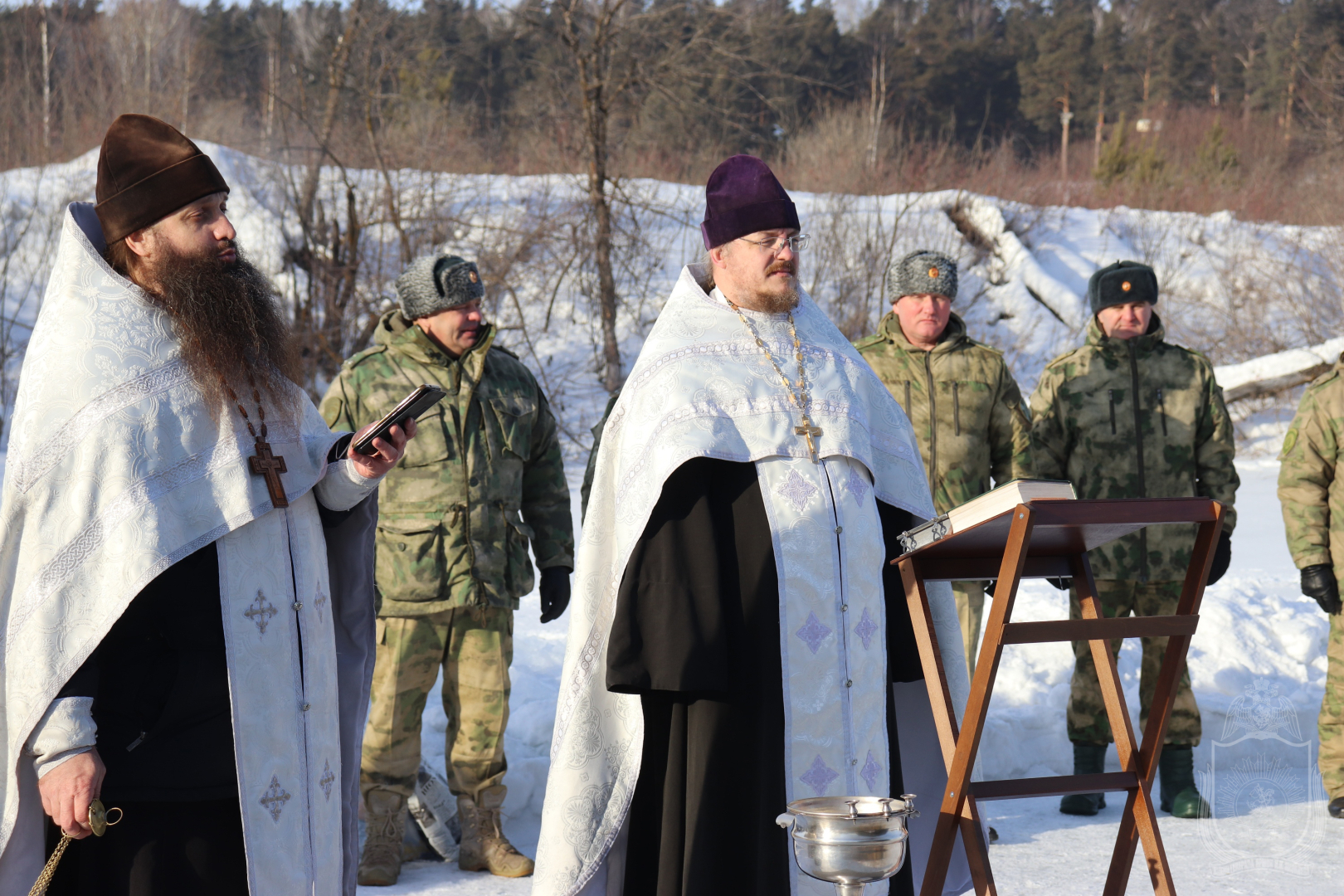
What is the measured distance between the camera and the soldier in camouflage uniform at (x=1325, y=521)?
5.62 m

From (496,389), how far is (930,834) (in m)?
2.47

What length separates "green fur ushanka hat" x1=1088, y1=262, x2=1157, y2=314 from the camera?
19.4ft

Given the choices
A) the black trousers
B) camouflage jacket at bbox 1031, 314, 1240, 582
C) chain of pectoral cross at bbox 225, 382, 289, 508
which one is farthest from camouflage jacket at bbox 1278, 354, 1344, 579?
the black trousers

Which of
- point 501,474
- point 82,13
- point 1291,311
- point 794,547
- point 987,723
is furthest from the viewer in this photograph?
point 82,13

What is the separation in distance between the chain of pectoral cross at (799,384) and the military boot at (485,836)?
7.59ft

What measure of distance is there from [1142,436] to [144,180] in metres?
4.43

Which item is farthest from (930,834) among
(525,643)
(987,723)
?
(525,643)

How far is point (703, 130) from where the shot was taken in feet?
85.3

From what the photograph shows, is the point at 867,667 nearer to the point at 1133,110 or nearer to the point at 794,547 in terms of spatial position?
the point at 794,547

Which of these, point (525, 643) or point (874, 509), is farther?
point (525, 643)

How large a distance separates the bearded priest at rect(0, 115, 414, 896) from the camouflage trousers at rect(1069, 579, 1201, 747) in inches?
146

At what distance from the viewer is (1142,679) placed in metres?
5.91

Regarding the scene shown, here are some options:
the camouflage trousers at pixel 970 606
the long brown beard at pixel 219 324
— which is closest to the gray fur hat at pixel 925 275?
the camouflage trousers at pixel 970 606

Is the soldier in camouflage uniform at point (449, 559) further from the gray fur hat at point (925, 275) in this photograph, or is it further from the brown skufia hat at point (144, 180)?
the brown skufia hat at point (144, 180)
